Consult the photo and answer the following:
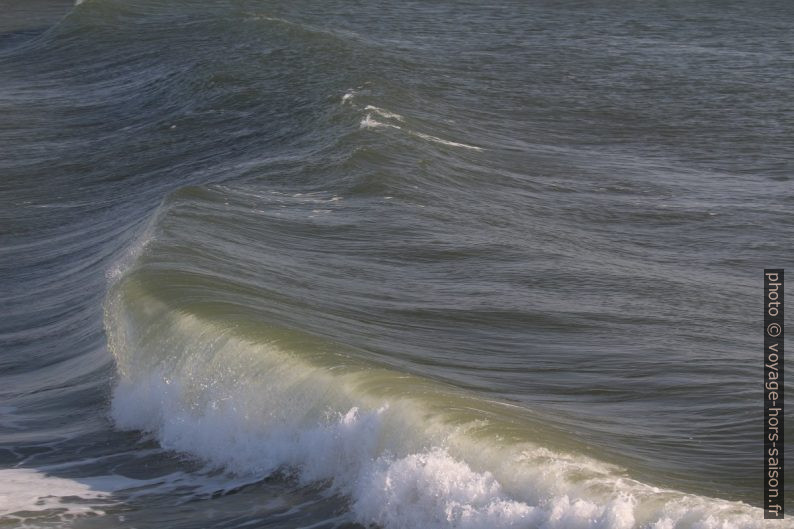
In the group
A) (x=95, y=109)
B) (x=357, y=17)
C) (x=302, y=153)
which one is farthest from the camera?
(x=357, y=17)

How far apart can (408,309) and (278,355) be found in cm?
265

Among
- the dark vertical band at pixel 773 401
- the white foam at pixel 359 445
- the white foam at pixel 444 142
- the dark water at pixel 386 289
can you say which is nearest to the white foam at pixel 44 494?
the dark water at pixel 386 289

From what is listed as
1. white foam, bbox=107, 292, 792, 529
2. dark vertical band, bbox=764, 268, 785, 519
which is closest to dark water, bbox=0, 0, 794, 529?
white foam, bbox=107, 292, 792, 529

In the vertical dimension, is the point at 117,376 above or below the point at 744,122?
below

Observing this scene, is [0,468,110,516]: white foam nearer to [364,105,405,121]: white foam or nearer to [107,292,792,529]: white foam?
[107,292,792,529]: white foam

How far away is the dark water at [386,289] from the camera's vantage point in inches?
419

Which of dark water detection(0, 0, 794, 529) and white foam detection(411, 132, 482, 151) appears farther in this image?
white foam detection(411, 132, 482, 151)

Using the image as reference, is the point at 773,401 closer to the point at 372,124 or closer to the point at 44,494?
the point at 44,494

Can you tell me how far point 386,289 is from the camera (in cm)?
1562

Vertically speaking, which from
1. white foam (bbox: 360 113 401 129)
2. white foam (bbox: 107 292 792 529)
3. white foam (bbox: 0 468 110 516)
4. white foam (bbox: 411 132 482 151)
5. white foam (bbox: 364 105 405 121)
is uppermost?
white foam (bbox: 364 105 405 121)

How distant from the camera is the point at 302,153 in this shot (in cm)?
2288

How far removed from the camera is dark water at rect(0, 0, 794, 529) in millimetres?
10633

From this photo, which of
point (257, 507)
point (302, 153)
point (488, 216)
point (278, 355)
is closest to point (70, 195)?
point (302, 153)

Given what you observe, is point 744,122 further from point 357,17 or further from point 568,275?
point 357,17
